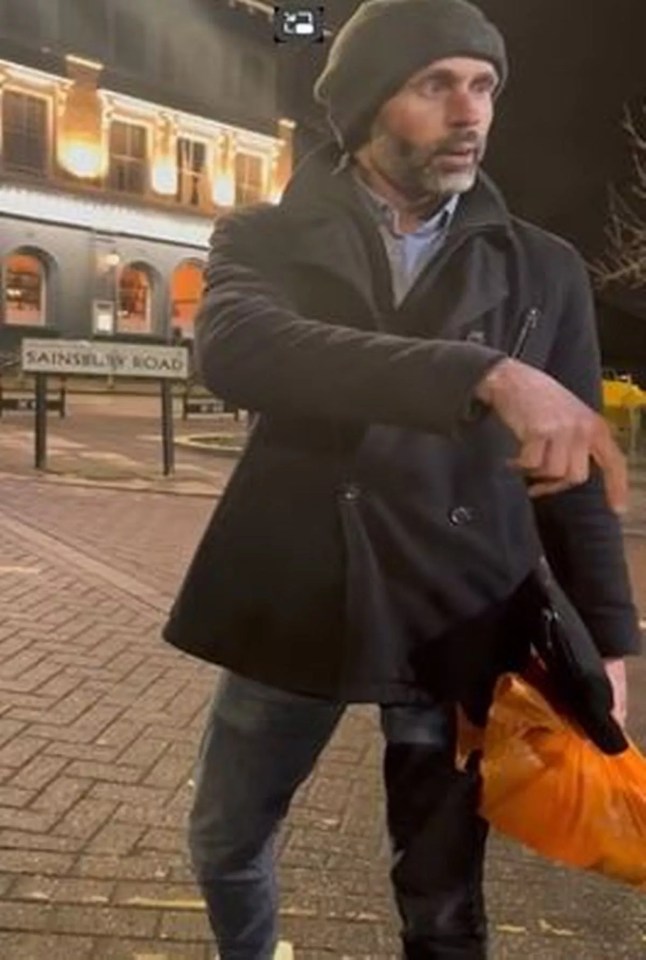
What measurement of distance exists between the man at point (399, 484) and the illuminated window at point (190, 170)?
4282 centimetres

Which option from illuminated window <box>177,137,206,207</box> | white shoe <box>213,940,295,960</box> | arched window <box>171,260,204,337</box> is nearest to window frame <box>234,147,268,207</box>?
illuminated window <box>177,137,206,207</box>

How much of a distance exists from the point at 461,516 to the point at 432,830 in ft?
1.78

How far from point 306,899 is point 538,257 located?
2.01 m

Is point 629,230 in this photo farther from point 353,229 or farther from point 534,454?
point 534,454

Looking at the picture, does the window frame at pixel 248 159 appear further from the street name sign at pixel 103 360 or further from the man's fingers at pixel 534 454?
the man's fingers at pixel 534 454

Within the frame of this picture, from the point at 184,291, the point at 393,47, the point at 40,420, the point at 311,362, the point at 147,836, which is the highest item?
the point at 184,291

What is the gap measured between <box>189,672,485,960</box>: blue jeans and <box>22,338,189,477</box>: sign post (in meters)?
Result: 11.2

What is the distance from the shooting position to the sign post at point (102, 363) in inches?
518

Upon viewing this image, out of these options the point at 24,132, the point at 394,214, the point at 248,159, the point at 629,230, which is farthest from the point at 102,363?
the point at 248,159

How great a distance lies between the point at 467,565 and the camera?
1.88 meters

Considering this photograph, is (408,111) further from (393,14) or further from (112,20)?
(112,20)

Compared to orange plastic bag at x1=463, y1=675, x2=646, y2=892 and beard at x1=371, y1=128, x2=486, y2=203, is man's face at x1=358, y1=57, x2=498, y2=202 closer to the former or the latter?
beard at x1=371, y1=128, x2=486, y2=203

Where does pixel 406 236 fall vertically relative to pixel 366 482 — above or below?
above

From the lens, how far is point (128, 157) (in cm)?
4200
